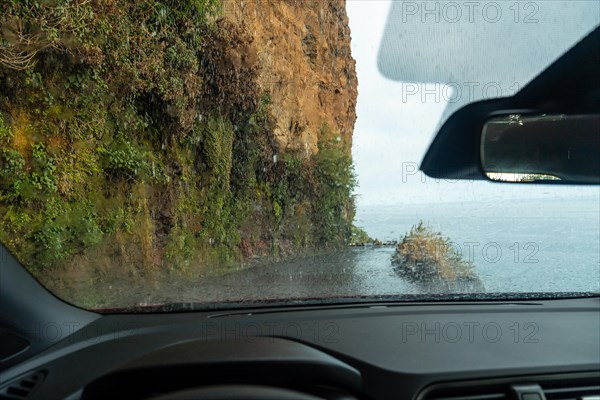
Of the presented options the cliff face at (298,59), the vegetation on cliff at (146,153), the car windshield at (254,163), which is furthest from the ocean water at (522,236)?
the cliff face at (298,59)

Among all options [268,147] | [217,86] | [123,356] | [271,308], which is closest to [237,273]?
[271,308]

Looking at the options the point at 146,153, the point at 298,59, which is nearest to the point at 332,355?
the point at 146,153

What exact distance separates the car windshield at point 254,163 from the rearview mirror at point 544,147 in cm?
33

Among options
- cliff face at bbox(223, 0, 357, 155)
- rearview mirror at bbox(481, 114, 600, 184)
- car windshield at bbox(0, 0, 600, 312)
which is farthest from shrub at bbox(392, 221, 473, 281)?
cliff face at bbox(223, 0, 357, 155)

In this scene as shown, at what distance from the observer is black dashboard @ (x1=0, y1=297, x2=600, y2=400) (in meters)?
2.04

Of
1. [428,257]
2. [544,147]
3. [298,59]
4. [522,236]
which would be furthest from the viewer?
[298,59]

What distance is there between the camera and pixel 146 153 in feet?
23.4

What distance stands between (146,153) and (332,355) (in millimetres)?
5410

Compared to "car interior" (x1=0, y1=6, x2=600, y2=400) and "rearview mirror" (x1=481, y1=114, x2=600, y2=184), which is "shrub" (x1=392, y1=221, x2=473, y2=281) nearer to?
"car interior" (x1=0, y1=6, x2=600, y2=400)

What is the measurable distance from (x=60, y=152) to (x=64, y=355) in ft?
13.7

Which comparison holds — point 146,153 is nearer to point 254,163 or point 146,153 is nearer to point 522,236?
point 254,163

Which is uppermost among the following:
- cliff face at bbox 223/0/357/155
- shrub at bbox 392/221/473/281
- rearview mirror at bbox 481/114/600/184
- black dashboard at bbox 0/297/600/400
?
cliff face at bbox 223/0/357/155

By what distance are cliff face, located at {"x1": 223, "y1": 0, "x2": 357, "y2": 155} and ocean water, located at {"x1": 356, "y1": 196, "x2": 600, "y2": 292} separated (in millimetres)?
2725

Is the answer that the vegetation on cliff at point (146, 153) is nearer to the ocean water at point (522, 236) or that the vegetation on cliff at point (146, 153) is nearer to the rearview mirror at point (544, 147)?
the ocean water at point (522, 236)
